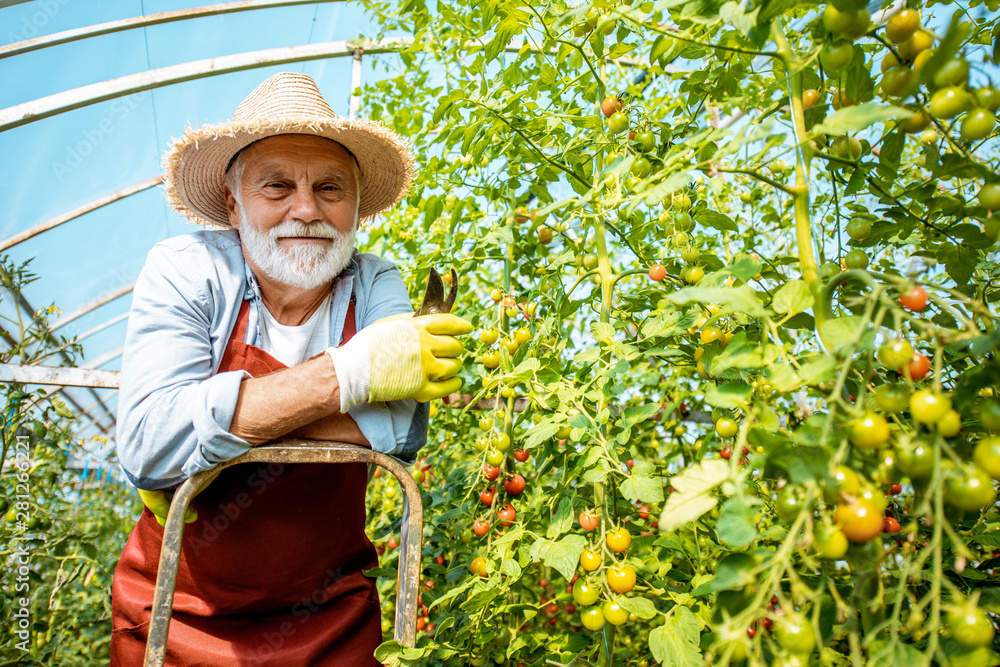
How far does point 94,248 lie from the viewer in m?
5.39

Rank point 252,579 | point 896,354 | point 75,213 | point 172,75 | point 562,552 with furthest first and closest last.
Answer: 1. point 75,213
2. point 172,75
3. point 252,579
4. point 562,552
5. point 896,354

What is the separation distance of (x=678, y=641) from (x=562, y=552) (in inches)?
9.4

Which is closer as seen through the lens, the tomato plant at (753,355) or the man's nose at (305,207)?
the tomato plant at (753,355)

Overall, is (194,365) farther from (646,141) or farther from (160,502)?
(646,141)

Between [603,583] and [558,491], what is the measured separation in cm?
29

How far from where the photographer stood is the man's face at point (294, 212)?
1586mm

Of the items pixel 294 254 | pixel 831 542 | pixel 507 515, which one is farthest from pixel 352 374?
pixel 831 542

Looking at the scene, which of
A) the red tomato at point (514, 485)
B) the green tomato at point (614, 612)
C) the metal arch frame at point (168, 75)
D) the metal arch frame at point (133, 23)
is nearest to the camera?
the green tomato at point (614, 612)

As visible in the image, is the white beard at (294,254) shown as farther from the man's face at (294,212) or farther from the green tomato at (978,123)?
the green tomato at (978,123)

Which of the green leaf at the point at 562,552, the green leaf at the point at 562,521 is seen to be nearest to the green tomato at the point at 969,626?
the green leaf at the point at 562,552

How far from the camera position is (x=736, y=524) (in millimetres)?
626

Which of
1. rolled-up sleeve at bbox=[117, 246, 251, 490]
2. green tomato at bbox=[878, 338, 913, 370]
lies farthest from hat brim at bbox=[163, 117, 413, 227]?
green tomato at bbox=[878, 338, 913, 370]

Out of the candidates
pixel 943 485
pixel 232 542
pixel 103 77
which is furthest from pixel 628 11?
pixel 103 77

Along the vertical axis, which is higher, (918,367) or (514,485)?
Answer: (918,367)
